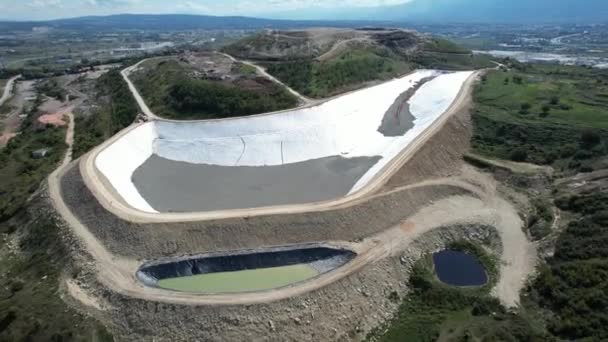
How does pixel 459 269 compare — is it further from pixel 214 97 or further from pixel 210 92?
pixel 210 92

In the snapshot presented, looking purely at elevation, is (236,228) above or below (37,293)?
above

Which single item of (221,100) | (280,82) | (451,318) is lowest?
(451,318)

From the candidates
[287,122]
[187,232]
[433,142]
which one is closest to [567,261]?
[433,142]

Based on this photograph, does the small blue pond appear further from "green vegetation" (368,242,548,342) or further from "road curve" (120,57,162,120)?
"road curve" (120,57,162,120)

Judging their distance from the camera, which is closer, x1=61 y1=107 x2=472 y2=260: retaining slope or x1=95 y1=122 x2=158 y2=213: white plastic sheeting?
x1=61 y1=107 x2=472 y2=260: retaining slope

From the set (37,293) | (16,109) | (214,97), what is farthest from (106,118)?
(37,293)

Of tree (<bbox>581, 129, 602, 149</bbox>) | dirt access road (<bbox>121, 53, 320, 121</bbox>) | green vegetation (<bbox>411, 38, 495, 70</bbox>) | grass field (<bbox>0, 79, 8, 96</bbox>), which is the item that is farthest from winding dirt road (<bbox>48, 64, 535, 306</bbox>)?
grass field (<bbox>0, 79, 8, 96</bbox>)

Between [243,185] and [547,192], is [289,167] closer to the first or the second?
[243,185]
